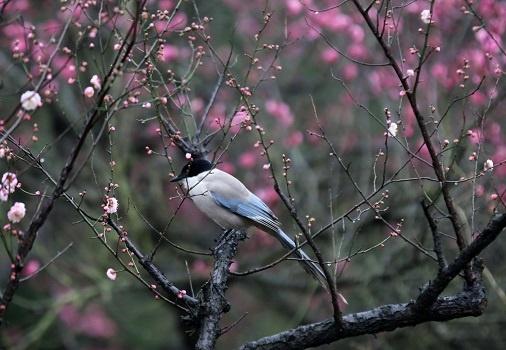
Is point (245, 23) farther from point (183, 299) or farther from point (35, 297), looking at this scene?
point (183, 299)

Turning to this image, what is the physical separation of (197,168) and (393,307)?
6.65 feet

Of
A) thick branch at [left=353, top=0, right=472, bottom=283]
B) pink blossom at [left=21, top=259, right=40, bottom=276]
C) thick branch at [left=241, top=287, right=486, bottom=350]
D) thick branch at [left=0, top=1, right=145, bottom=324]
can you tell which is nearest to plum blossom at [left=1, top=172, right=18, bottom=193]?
thick branch at [left=0, top=1, right=145, bottom=324]

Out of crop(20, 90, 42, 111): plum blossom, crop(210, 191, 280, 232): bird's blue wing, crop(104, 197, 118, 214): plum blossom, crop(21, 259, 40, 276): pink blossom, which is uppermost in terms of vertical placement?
crop(21, 259, 40, 276): pink blossom

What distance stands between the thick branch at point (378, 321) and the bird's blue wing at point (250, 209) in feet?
4.94

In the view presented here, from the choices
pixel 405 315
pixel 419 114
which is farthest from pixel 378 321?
pixel 419 114

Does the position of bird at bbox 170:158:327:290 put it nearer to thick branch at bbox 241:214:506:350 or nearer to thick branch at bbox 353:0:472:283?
thick branch at bbox 241:214:506:350

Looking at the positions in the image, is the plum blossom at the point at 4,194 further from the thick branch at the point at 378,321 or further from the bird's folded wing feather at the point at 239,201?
the bird's folded wing feather at the point at 239,201

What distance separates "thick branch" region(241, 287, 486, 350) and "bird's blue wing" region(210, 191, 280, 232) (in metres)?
1.51

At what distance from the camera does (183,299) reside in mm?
3762

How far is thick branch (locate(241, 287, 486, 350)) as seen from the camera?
11.5 ft

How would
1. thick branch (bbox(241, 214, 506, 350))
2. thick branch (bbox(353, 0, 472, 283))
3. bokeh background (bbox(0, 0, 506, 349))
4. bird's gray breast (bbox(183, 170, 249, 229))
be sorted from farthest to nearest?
1. bokeh background (bbox(0, 0, 506, 349))
2. bird's gray breast (bbox(183, 170, 249, 229))
3. thick branch (bbox(241, 214, 506, 350))
4. thick branch (bbox(353, 0, 472, 283))

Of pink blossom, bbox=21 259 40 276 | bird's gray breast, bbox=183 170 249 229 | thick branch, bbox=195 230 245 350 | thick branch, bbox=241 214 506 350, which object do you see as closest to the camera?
thick branch, bbox=241 214 506 350

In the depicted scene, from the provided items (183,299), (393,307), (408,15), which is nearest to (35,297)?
(408,15)

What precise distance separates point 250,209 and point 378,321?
187 centimetres
